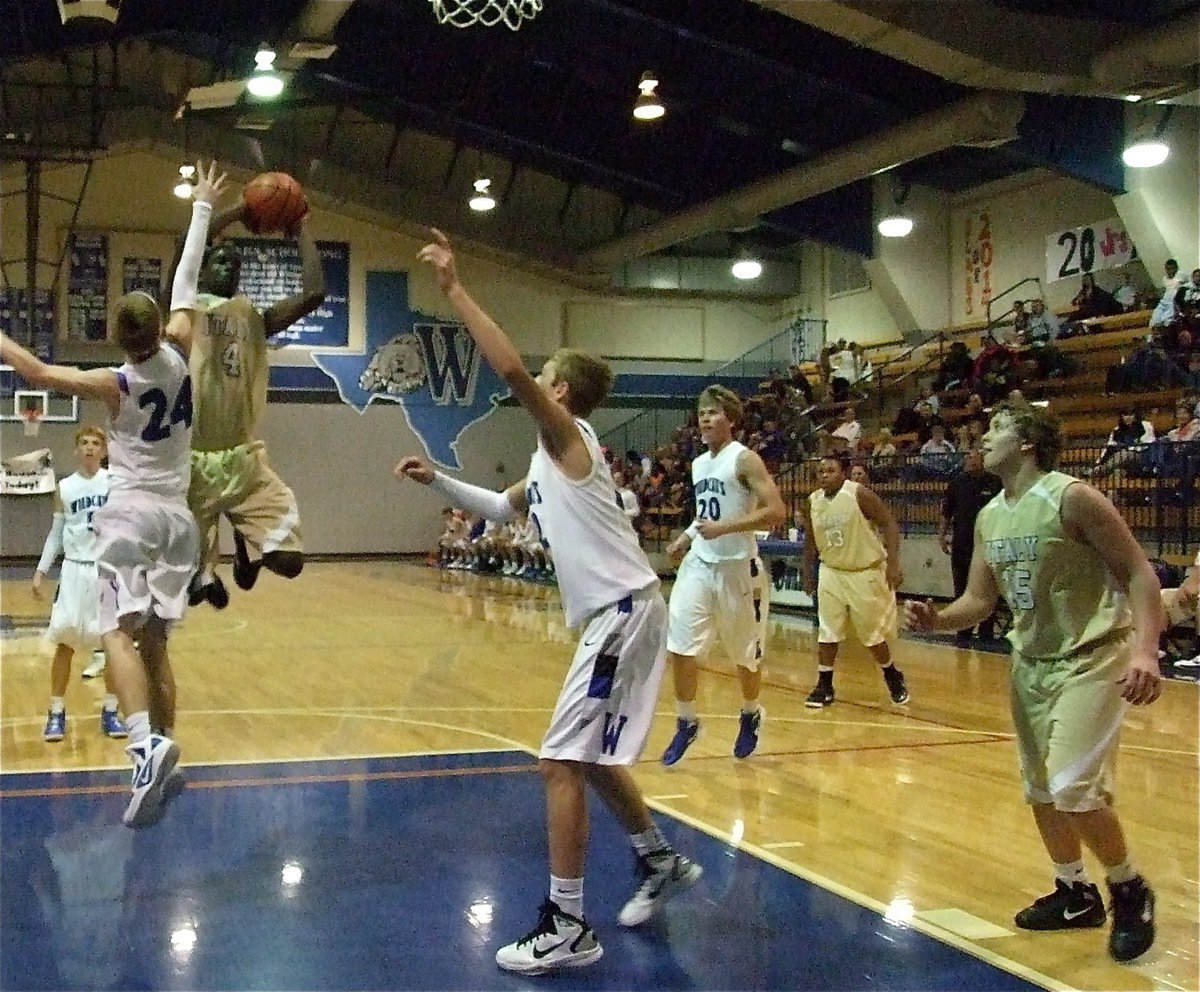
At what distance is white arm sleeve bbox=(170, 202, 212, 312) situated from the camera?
501 centimetres

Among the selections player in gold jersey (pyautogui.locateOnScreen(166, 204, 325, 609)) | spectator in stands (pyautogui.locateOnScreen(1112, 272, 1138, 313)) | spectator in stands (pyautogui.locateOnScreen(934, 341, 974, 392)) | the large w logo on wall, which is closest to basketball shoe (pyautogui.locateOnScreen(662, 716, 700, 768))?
player in gold jersey (pyautogui.locateOnScreen(166, 204, 325, 609))

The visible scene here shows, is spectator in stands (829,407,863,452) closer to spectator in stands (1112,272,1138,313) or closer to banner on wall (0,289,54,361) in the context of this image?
spectator in stands (1112,272,1138,313)

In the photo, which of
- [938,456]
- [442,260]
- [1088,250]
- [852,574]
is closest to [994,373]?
[938,456]

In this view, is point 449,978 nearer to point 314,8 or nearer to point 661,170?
point 314,8

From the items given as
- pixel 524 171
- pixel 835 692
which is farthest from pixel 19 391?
pixel 835 692

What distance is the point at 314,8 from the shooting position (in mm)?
17234

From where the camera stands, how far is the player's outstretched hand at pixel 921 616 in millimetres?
4094

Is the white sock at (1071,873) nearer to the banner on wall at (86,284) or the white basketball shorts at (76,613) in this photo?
the white basketball shorts at (76,613)

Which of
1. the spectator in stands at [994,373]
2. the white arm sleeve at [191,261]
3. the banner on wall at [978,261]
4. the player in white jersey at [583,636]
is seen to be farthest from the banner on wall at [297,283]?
the player in white jersey at [583,636]

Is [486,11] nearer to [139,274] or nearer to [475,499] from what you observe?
[475,499]

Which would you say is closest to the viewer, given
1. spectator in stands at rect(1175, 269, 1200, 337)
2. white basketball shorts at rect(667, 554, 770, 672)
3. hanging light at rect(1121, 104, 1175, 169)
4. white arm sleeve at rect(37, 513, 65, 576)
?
white basketball shorts at rect(667, 554, 770, 672)

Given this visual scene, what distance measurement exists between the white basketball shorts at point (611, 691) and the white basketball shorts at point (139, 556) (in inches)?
70.7

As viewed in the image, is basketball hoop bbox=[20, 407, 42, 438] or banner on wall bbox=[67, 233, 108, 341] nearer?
basketball hoop bbox=[20, 407, 42, 438]

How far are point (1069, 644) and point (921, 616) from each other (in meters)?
0.42
